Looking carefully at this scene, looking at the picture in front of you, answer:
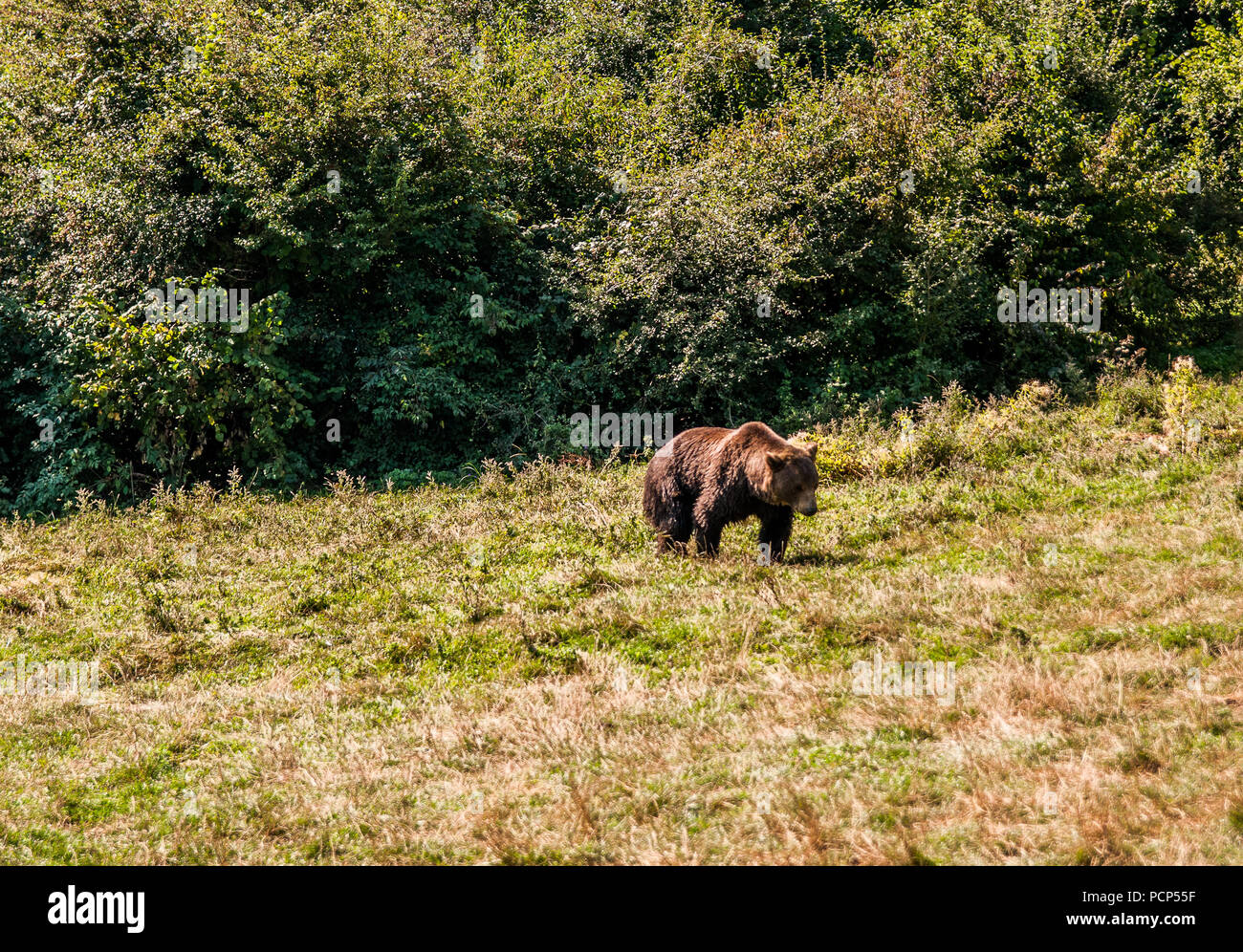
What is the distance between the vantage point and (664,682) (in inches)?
283

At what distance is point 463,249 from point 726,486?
1012 centimetres

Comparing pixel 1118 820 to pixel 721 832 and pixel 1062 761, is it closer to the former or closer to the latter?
pixel 1062 761

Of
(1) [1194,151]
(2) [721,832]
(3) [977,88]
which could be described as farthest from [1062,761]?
(1) [1194,151]

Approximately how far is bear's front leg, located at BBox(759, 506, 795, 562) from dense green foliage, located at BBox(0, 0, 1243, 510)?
724cm

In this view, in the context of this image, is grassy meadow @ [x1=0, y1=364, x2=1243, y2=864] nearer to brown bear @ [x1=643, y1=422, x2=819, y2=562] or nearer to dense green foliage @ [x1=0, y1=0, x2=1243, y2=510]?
brown bear @ [x1=643, y1=422, x2=819, y2=562]

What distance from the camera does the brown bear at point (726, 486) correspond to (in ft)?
30.4

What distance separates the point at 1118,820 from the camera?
4.81 m

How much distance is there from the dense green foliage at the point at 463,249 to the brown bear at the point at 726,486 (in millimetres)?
6600

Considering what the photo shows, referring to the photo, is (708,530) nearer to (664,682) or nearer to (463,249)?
(664,682)

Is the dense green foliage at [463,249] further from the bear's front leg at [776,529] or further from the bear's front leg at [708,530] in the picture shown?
the bear's front leg at [776,529]

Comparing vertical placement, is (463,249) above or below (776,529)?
above

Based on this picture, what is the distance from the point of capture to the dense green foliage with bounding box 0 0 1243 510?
16.8 metres

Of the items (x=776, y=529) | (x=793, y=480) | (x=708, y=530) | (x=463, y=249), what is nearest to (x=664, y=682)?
(x=793, y=480)

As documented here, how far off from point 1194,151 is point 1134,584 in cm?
1801
